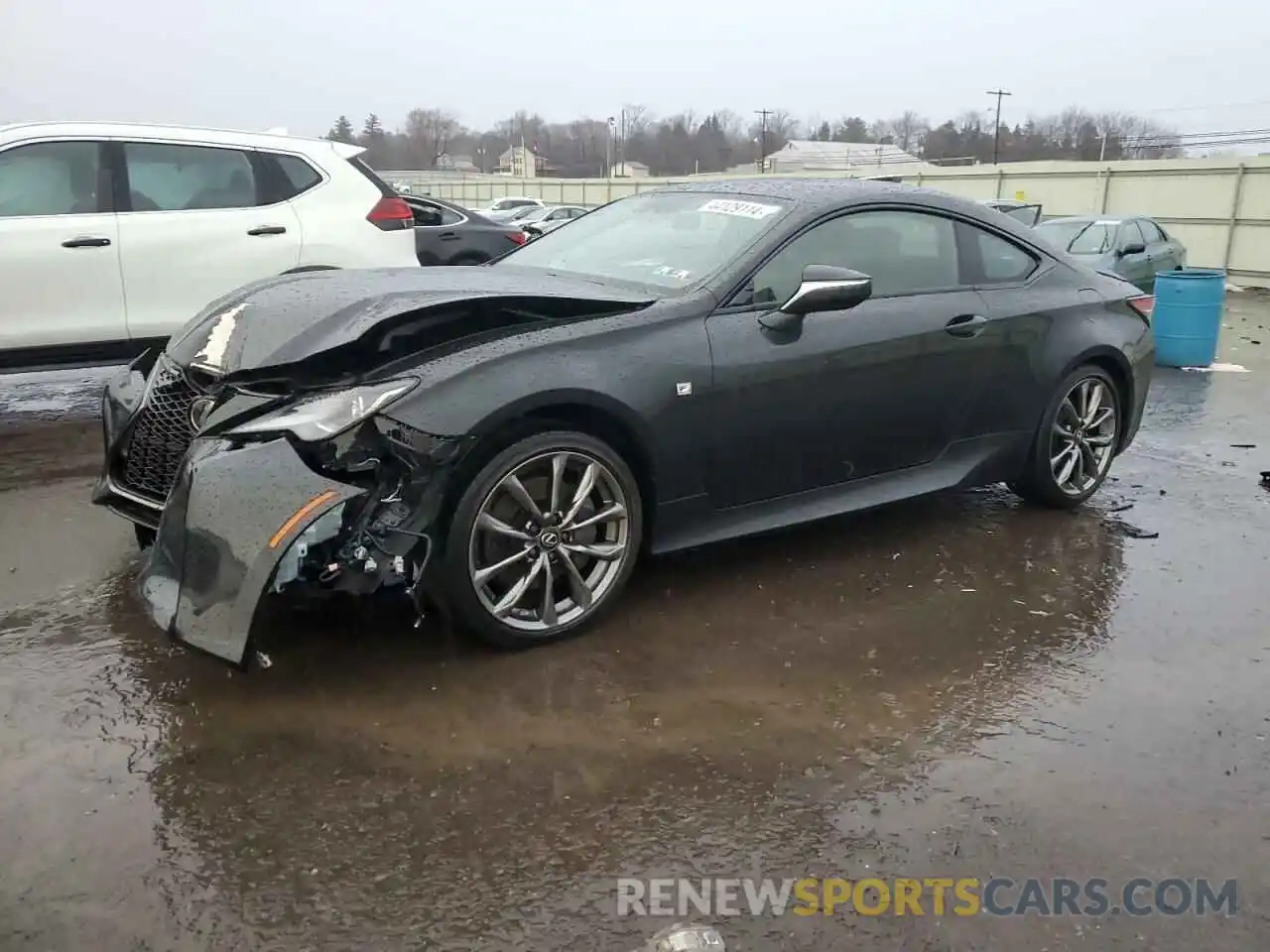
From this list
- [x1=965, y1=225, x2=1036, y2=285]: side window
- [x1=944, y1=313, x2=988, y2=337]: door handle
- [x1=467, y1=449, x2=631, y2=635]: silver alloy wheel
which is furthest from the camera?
[x1=965, y1=225, x2=1036, y2=285]: side window

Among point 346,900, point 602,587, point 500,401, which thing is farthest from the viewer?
point 602,587

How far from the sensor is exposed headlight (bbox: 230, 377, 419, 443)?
10.3 feet

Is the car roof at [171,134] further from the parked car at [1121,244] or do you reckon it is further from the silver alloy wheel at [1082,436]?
the parked car at [1121,244]

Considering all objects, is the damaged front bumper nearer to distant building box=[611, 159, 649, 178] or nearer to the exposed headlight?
the exposed headlight

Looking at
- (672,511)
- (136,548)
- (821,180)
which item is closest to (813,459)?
(672,511)

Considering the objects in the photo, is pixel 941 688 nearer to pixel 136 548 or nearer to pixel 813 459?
pixel 813 459

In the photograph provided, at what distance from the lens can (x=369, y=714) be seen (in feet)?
10.3

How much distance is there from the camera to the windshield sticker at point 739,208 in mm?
4281

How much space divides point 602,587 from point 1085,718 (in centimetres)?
162

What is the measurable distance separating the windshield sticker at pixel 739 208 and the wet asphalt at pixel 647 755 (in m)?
1.44

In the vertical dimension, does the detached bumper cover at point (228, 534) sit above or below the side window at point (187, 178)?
below

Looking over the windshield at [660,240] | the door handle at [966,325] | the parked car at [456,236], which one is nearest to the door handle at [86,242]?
the windshield at [660,240]
